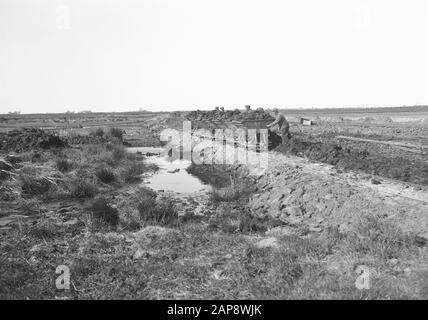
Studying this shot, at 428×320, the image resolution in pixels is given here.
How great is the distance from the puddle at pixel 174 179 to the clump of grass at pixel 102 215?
3.73m

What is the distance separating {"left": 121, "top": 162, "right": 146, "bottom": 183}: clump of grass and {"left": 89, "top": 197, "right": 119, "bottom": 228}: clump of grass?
492 centimetres

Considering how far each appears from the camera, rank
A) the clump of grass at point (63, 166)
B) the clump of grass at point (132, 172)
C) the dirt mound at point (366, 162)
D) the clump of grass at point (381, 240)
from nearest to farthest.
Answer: the clump of grass at point (381, 240) → the dirt mound at point (366, 162) → the clump of grass at point (63, 166) → the clump of grass at point (132, 172)

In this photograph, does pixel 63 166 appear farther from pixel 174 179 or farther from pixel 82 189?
pixel 174 179

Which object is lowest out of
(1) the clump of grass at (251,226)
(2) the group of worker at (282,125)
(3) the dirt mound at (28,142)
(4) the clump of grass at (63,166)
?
(1) the clump of grass at (251,226)

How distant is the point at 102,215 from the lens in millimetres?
8258

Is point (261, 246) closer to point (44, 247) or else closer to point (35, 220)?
point (44, 247)

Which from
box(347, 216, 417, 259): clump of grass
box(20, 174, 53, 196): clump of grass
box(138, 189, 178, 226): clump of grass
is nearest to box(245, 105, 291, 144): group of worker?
box(138, 189, 178, 226): clump of grass

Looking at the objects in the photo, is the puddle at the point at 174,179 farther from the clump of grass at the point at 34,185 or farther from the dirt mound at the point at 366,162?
the dirt mound at the point at 366,162

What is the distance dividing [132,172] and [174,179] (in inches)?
78.6

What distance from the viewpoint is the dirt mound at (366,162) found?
30.3 feet

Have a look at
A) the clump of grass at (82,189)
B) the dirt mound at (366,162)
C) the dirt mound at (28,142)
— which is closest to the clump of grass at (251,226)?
the dirt mound at (366,162)

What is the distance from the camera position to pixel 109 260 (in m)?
5.93

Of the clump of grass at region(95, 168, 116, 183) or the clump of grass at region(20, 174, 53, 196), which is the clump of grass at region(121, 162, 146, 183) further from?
the clump of grass at region(20, 174, 53, 196)
